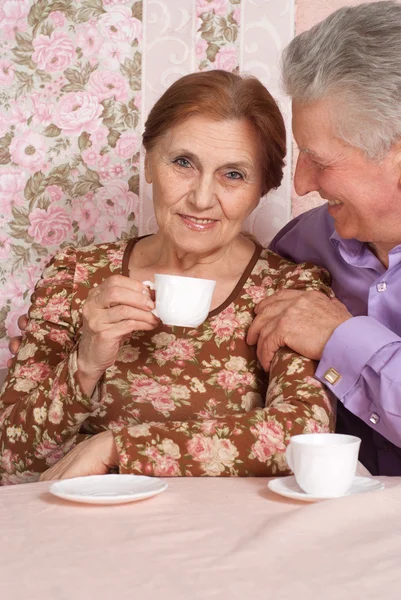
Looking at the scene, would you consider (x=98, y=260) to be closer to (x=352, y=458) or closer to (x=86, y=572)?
(x=352, y=458)

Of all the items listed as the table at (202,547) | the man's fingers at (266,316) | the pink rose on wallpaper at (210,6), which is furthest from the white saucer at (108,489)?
the pink rose on wallpaper at (210,6)

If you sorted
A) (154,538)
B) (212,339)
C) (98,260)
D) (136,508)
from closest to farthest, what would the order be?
(154,538), (136,508), (212,339), (98,260)

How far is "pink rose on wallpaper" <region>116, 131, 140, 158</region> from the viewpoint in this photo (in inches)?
97.1

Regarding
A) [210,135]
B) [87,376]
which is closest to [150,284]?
[87,376]

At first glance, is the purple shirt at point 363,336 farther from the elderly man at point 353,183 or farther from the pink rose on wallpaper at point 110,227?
the pink rose on wallpaper at point 110,227

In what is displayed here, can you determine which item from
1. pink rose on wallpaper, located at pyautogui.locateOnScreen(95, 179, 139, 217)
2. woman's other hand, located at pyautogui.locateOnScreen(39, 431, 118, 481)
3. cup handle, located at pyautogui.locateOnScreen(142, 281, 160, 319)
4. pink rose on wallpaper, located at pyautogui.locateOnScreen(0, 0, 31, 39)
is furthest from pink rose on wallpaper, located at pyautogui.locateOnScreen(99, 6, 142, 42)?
woman's other hand, located at pyautogui.locateOnScreen(39, 431, 118, 481)

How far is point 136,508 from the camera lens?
3.51ft

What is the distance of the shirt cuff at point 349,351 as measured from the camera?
162 centimetres

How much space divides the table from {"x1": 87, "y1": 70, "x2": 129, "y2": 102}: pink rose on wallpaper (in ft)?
5.08

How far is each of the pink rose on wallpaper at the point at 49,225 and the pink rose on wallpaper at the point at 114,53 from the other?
0.46 metres

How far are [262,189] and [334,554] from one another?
1.21 metres

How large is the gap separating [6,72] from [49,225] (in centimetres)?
47

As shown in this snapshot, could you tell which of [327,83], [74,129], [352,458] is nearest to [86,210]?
[74,129]

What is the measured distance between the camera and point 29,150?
243 centimetres
